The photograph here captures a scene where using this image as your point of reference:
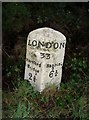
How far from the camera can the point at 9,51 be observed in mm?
5770

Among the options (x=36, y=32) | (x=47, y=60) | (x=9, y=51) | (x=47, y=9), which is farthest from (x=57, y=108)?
(x=47, y=9)

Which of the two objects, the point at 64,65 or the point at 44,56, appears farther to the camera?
the point at 64,65

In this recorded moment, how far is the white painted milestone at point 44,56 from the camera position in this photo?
16.0 ft

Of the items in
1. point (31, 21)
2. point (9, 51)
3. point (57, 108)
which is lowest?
point (57, 108)

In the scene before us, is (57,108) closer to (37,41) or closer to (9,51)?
(37,41)

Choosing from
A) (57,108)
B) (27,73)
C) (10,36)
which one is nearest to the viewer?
(57,108)

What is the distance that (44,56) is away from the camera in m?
4.91

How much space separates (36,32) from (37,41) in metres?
0.11

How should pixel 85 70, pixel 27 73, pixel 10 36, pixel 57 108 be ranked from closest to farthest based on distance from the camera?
1. pixel 57 108
2. pixel 27 73
3. pixel 85 70
4. pixel 10 36

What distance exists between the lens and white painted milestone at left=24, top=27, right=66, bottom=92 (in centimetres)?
489

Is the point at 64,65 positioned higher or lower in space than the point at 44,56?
lower

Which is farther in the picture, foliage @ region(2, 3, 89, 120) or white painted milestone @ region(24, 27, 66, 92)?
white painted milestone @ region(24, 27, 66, 92)

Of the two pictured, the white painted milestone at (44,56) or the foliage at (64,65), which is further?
the white painted milestone at (44,56)

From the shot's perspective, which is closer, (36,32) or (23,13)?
(36,32)
